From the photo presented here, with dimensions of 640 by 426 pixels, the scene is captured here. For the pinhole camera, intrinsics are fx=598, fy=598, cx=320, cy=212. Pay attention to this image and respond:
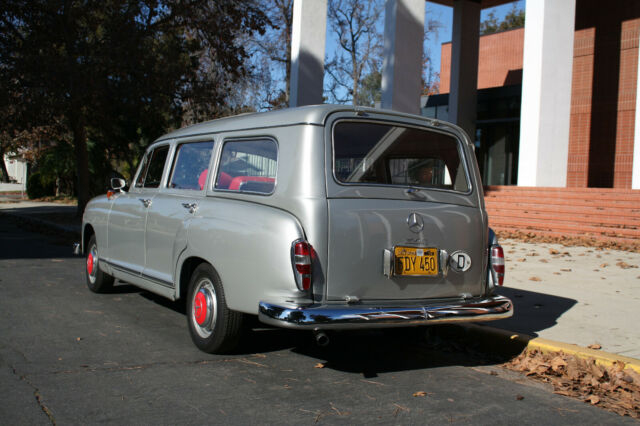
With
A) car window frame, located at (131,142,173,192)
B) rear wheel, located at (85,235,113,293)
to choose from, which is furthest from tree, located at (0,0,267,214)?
car window frame, located at (131,142,173,192)

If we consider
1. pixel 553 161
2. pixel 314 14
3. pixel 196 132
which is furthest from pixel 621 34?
pixel 196 132

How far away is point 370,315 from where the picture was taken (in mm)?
3961

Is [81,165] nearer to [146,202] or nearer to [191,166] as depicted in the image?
[146,202]

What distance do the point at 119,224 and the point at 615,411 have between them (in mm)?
4851

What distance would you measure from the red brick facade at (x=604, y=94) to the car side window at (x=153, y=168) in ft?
61.9

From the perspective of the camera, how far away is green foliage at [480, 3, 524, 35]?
54.7m

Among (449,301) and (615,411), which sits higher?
(449,301)

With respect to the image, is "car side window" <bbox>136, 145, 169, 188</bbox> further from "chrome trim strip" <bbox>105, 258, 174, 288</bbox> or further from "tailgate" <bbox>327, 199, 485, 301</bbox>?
"tailgate" <bbox>327, 199, 485, 301</bbox>

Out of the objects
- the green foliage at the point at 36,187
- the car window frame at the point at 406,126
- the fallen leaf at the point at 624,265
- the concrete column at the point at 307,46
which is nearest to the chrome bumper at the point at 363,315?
the car window frame at the point at 406,126

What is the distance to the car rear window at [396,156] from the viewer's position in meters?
4.38

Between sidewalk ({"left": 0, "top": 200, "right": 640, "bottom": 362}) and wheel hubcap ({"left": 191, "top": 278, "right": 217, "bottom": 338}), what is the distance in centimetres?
264

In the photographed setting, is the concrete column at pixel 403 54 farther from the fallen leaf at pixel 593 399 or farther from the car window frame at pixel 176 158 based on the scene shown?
the fallen leaf at pixel 593 399

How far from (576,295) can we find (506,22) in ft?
177

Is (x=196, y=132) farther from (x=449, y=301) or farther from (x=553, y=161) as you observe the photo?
(x=553, y=161)
